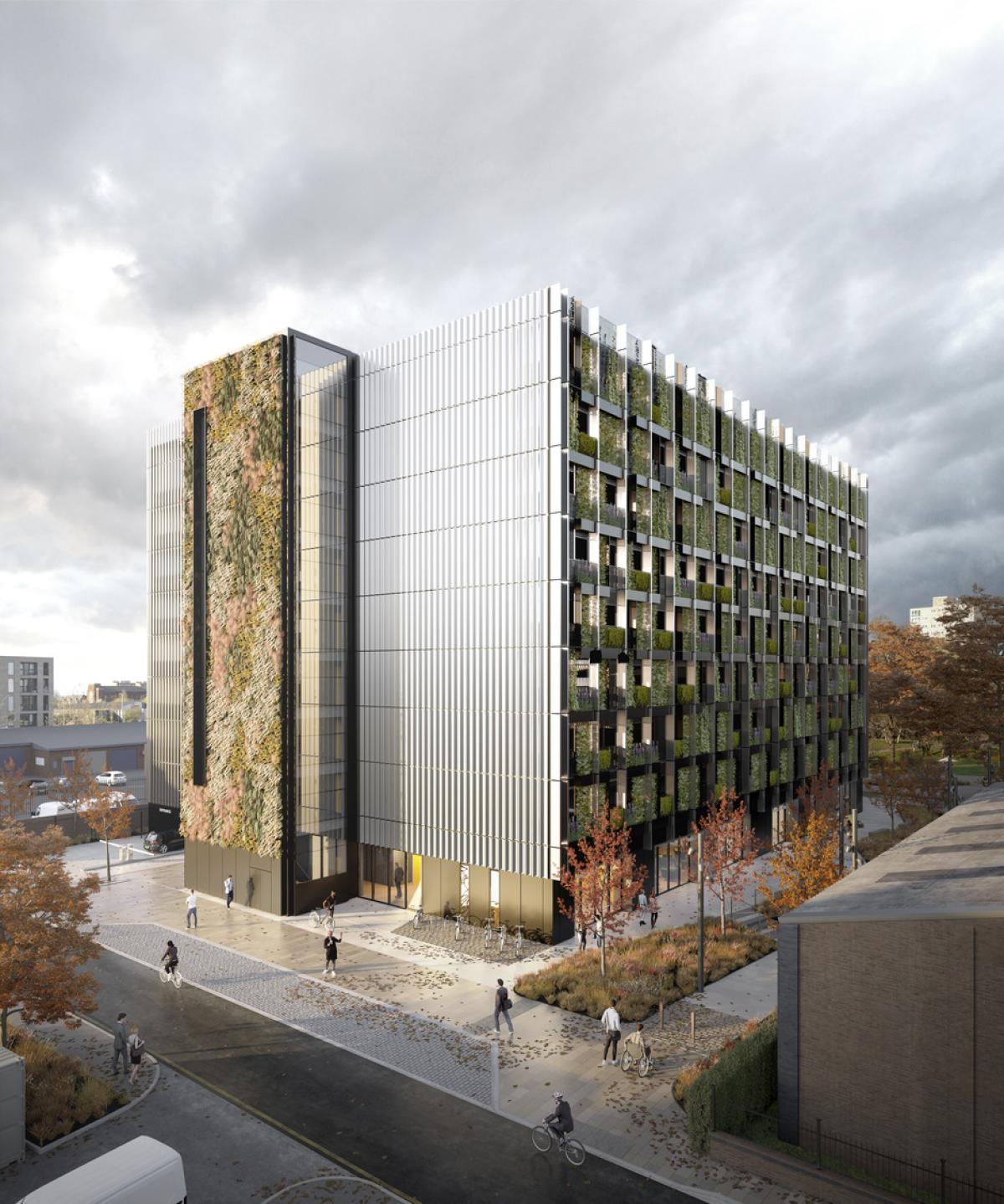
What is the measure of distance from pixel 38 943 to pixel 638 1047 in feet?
55.1

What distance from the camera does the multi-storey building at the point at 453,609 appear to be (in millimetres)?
36000

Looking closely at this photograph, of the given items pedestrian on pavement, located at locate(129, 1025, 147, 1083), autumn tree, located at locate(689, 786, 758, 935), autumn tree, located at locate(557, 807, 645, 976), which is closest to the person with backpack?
pedestrian on pavement, located at locate(129, 1025, 147, 1083)

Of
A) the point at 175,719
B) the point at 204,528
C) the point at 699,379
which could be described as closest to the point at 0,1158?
the point at 204,528

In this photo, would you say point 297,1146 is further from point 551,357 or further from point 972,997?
point 551,357

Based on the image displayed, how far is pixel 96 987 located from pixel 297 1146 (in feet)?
27.1

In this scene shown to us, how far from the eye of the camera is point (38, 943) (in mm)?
22844

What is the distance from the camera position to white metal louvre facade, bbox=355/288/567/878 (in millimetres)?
35438

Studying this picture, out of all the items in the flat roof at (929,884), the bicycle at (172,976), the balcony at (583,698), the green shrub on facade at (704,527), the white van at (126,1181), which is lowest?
the bicycle at (172,976)

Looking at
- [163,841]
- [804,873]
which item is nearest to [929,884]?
[804,873]

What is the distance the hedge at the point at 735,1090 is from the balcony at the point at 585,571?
19.6 m

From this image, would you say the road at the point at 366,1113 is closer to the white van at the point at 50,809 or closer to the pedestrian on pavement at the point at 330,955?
the pedestrian on pavement at the point at 330,955

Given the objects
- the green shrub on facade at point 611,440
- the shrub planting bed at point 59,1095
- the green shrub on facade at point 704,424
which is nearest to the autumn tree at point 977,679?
the green shrub on facade at point 704,424

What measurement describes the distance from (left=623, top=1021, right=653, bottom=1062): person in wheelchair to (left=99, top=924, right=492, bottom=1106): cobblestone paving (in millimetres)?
4005

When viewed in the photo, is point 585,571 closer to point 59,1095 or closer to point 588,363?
point 588,363
